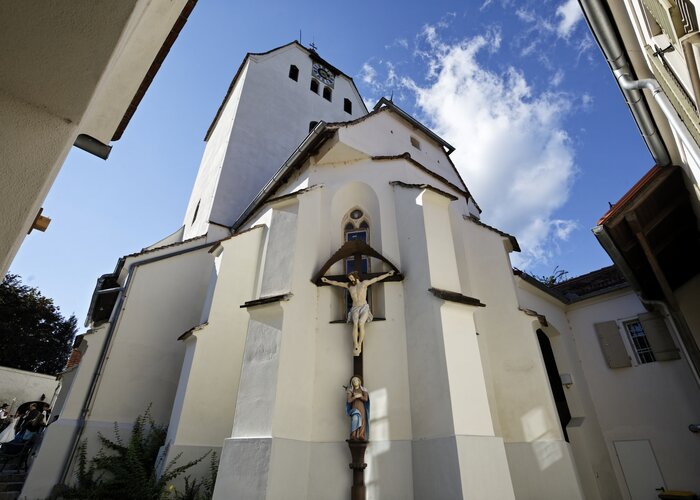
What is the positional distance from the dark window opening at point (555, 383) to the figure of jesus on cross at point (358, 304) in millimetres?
5306

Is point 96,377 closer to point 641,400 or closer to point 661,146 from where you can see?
point 661,146

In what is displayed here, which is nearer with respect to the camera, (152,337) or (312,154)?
(312,154)

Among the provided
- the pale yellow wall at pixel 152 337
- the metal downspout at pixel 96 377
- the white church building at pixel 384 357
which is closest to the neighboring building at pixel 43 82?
the white church building at pixel 384 357

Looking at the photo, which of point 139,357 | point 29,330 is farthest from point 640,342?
point 29,330

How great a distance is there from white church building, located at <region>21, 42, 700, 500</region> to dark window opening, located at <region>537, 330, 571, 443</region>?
0.05 metres

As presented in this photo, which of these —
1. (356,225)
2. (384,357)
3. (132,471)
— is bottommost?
(132,471)

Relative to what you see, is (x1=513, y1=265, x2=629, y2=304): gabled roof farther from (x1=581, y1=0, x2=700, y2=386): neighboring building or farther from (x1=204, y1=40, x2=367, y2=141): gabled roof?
(x1=204, y1=40, x2=367, y2=141): gabled roof

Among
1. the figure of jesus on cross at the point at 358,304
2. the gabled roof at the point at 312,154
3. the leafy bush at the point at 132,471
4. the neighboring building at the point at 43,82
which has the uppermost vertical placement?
the gabled roof at the point at 312,154

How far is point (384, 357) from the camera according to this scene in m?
6.77

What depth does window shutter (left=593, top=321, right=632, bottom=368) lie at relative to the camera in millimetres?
9992

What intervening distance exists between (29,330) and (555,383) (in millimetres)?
30071

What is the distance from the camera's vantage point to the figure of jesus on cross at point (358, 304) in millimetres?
6793

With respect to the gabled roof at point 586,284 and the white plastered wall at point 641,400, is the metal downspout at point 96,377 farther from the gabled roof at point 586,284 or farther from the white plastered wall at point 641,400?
the white plastered wall at point 641,400

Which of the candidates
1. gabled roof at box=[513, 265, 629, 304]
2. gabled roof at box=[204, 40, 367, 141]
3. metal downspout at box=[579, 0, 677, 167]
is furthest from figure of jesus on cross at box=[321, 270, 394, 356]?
gabled roof at box=[204, 40, 367, 141]
